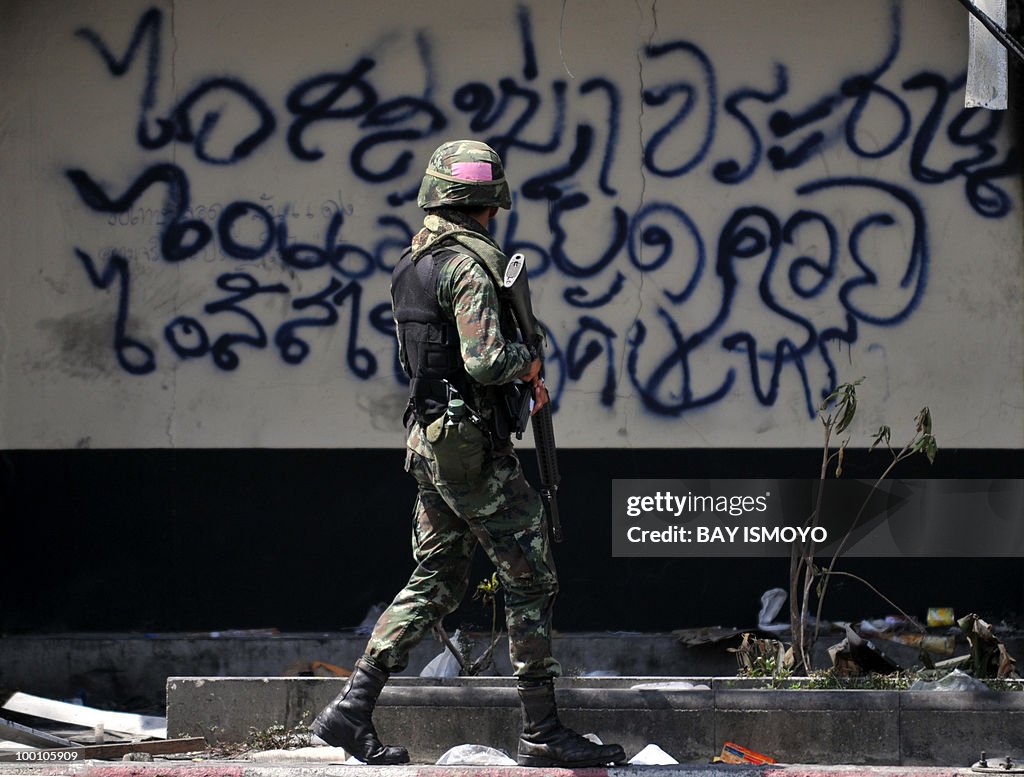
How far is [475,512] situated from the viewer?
4.93m

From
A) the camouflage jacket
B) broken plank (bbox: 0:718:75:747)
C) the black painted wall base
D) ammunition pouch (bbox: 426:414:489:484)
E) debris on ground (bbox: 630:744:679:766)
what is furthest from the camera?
the black painted wall base

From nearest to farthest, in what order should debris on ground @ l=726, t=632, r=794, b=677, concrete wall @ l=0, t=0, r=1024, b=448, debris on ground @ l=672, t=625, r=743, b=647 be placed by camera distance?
debris on ground @ l=726, t=632, r=794, b=677
debris on ground @ l=672, t=625, r=743, b=647
concrete wall @ l=0, t=0, r=1024, b=448

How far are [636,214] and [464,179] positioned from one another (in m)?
2.53

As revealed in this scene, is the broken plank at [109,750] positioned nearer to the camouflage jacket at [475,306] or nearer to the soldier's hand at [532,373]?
the camouflage jacket at [475,306]

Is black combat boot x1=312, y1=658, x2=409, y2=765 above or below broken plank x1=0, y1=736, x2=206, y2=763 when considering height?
above

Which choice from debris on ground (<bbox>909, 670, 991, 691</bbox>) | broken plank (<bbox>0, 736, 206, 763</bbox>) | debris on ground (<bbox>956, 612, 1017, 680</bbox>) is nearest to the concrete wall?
debris on ground (<bbox>956, 612, 1017, 680</bbox>)

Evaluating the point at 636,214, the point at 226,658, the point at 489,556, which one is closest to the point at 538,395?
the point at 489,556

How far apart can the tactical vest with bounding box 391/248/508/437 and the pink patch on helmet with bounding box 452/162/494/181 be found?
243 mm

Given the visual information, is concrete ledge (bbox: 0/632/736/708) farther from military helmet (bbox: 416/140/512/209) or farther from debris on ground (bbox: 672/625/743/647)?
military helmet (bbox: 416/140/512/209)

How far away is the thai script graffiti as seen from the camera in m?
7.36

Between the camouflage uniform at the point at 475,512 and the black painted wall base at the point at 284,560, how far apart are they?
7.86 feet

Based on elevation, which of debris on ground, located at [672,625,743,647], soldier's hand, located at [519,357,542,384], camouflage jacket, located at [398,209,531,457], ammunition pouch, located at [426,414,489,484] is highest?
camouflage jacket, located at [398,209,531,457]

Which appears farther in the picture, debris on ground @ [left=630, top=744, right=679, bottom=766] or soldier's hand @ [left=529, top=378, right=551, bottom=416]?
debris on ground @ [left=630, top=744, right=679, bottom=766]

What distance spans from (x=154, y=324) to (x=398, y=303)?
2.78 metres
